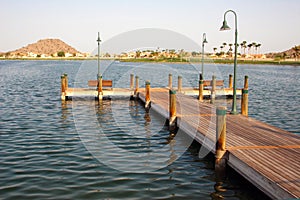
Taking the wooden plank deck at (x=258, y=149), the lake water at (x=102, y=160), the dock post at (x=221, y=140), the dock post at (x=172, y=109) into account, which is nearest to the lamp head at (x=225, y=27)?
the dock post at (x=172, y=109)

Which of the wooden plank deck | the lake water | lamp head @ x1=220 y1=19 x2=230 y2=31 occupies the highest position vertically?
lamp head @ x1=220 y1=19 x2=230 y2=31

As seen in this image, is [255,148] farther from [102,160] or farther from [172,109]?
[172,109]

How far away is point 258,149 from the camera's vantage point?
1027 cm

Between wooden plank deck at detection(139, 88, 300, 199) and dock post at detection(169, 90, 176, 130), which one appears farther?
dock post at detection(169, 90, 176, 130)

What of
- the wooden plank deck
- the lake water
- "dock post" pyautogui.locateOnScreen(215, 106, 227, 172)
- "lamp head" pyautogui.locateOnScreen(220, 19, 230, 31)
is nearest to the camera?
the wooden plank deck

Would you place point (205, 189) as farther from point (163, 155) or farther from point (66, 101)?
point (66, 101)

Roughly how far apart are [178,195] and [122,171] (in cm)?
242

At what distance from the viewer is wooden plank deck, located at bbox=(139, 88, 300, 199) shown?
7773 millimetres

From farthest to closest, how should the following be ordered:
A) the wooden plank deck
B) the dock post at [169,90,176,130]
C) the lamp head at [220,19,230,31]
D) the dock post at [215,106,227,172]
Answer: the dock post at [169,90,176,130], the lamp head at [220,19,230,31], the dock post at [215,106,227,172], the wooden plank deck

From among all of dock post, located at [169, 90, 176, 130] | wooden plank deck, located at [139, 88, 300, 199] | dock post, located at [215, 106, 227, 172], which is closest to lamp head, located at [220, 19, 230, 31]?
dock post, located at [169, 90, 176, 130]

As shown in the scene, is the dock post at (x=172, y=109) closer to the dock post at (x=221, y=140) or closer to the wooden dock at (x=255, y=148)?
the wooden dock at (x=255, y=148)

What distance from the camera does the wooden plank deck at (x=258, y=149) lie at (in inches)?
306

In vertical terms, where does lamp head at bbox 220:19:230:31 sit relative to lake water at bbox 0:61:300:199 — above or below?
above

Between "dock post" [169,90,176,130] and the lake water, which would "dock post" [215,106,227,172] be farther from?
"dock post" [169,90,176,130]
